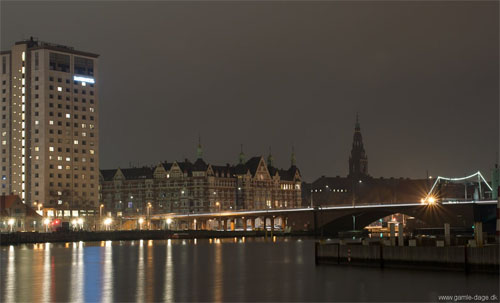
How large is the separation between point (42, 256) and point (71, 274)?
33.1 meters

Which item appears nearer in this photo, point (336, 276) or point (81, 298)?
point (81, 298)

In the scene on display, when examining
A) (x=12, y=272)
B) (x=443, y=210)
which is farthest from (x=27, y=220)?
(x=12, y=272)

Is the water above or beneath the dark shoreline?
beneath

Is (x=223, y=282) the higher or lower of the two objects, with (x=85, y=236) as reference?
lower

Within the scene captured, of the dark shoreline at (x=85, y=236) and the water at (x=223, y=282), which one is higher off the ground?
the dark shoreline at (x=85, y=236)

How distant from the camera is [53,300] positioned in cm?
5772

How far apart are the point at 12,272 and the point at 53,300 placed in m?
26.3

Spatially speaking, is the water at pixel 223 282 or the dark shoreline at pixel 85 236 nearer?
the water at pixel 223 282

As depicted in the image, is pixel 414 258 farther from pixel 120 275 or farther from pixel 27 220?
pixel 27 220

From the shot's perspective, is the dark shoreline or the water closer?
the water

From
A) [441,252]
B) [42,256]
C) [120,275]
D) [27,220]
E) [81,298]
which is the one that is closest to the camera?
[81,298]

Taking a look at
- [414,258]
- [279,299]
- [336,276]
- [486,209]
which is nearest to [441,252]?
[414,258]

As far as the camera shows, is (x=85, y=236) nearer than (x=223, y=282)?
No

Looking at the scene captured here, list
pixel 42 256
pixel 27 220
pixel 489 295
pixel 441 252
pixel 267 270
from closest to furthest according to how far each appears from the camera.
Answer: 1. pixel 489 295
2. pixel 441 252
3. pixel 267 270
4. pixel 42 256
5. pixel 27 220
